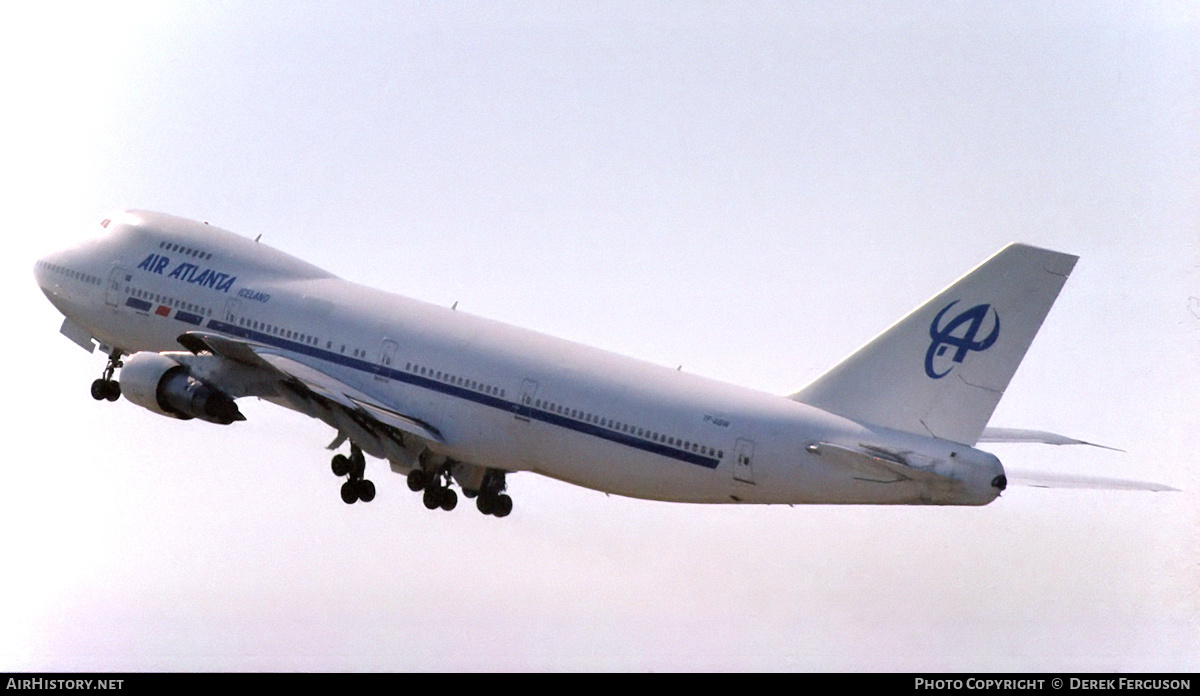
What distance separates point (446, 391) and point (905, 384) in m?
11.4

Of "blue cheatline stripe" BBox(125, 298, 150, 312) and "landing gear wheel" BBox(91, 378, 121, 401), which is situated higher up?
"blue cheatline stripe" BBox(125, 298, 150, 312)

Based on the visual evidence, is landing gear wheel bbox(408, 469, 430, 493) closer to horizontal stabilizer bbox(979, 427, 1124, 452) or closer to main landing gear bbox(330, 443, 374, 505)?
main landing gear bbox(330, 443, 374, 505)

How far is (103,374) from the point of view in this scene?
57688mm

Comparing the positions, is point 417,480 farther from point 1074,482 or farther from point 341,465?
point 1074,482

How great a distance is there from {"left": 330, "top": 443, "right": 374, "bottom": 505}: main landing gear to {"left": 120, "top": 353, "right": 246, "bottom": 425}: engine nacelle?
2993 millimetres

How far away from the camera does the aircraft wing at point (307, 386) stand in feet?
165

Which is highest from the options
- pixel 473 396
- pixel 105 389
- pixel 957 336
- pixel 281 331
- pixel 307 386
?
pixel 281 331

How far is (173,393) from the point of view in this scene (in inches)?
2021

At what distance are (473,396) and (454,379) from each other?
2.37 feet

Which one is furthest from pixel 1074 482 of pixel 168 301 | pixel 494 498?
pixel 168 301

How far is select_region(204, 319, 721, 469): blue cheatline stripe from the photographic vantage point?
46656mm

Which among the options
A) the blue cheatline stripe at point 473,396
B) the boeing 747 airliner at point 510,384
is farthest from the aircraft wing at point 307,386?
the blue cheatline stripe at point 473,396

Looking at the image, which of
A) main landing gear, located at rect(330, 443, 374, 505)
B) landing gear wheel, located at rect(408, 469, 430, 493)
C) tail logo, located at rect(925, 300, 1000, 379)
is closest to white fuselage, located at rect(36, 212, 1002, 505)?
landing gear wheel, located at rect(408, 469, 430, 493)
